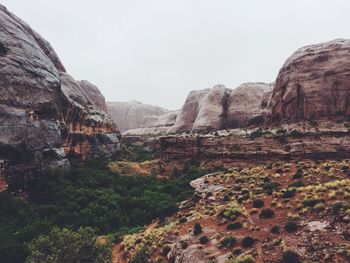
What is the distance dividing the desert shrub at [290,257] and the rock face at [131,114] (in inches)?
5329

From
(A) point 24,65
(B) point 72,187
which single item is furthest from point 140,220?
(A) point 24,65

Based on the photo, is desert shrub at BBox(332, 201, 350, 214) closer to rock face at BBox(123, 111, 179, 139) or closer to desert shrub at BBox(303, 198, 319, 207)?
desert shrub at BBox(303, 198, 319, 207)

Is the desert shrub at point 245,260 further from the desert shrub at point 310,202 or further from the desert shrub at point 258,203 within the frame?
the desert shrub at point 258,203

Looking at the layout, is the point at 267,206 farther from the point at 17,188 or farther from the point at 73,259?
the point at 17,188

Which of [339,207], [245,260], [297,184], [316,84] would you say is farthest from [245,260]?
[316,84]

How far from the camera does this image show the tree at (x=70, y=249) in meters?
21.7

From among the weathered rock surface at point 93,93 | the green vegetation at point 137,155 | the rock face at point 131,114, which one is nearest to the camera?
the green vegetation at point 137,155

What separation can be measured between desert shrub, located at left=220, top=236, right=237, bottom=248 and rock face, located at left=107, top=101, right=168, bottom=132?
5132 inches

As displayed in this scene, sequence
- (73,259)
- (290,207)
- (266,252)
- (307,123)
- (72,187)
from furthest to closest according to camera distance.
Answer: (307,123)
(72,187)
(290,207)
(266,252)
(73,259)

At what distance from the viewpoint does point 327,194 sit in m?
32.2

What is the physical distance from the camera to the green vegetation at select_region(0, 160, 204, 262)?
35.0 m

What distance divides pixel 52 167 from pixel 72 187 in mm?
4715

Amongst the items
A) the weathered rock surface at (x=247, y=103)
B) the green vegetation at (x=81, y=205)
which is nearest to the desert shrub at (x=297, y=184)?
the green vegetation at (x=81, y=205)

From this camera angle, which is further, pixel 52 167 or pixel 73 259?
pixel 52 167
